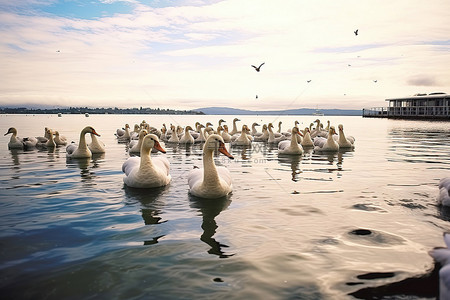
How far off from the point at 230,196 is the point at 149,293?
524 cm

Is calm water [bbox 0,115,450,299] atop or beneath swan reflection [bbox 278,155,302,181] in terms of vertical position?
beneath

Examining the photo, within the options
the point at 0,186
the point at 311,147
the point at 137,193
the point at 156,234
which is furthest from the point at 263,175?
the point at 311,147

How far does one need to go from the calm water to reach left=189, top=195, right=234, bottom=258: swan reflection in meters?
0.03

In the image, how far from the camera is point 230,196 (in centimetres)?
962

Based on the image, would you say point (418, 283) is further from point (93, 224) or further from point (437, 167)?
point (437, 167)

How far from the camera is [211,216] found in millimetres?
7793

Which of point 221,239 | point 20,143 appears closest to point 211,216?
point 221,239

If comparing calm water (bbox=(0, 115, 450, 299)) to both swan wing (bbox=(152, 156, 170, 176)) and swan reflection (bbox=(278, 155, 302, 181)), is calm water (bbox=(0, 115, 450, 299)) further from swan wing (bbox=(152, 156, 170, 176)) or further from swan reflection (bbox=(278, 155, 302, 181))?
swan reflection (bbox=(278, 155, 302, 181))

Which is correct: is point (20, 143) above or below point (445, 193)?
above

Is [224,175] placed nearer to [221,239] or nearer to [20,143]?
[221,239]

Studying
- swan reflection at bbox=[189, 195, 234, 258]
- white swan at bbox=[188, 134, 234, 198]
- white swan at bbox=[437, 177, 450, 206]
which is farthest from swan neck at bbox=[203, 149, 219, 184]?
white swan at bbox=[437, 177, 450, 206]

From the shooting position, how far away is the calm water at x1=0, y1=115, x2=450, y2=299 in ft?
15.5

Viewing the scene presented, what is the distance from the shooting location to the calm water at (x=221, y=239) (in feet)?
15.5

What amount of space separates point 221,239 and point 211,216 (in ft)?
4.61
